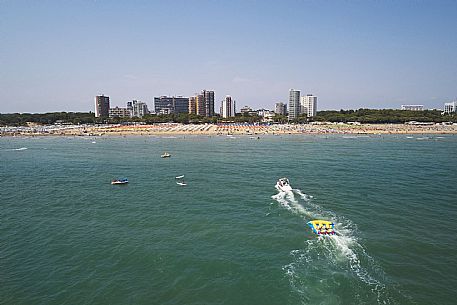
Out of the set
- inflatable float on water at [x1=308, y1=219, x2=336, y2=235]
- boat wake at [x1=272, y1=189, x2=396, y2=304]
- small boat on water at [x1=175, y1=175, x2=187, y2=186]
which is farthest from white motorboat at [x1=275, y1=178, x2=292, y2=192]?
small boat on water at [x1=175, y1=175, x2=187, y2=186]

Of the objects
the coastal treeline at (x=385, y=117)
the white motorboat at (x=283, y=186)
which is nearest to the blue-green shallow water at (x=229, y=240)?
the white motorboat at (x=283, y=186)

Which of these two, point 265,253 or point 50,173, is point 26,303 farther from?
point 50,173

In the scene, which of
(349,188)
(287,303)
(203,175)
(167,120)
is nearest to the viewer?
(287,303)

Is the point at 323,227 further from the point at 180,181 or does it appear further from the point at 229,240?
the point at 180,181

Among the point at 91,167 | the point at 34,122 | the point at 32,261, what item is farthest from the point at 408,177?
the point at 34,122

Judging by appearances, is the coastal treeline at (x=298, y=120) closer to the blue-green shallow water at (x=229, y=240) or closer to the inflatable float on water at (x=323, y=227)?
the blue-green shallow water at (x=229, y=240)

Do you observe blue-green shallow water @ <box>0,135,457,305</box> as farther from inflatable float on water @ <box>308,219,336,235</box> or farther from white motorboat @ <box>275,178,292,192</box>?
white motorboat @ <box>275,178,292,192</box>

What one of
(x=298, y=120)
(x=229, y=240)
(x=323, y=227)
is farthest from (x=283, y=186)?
(x=298, y=120)

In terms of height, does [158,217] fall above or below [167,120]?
below
